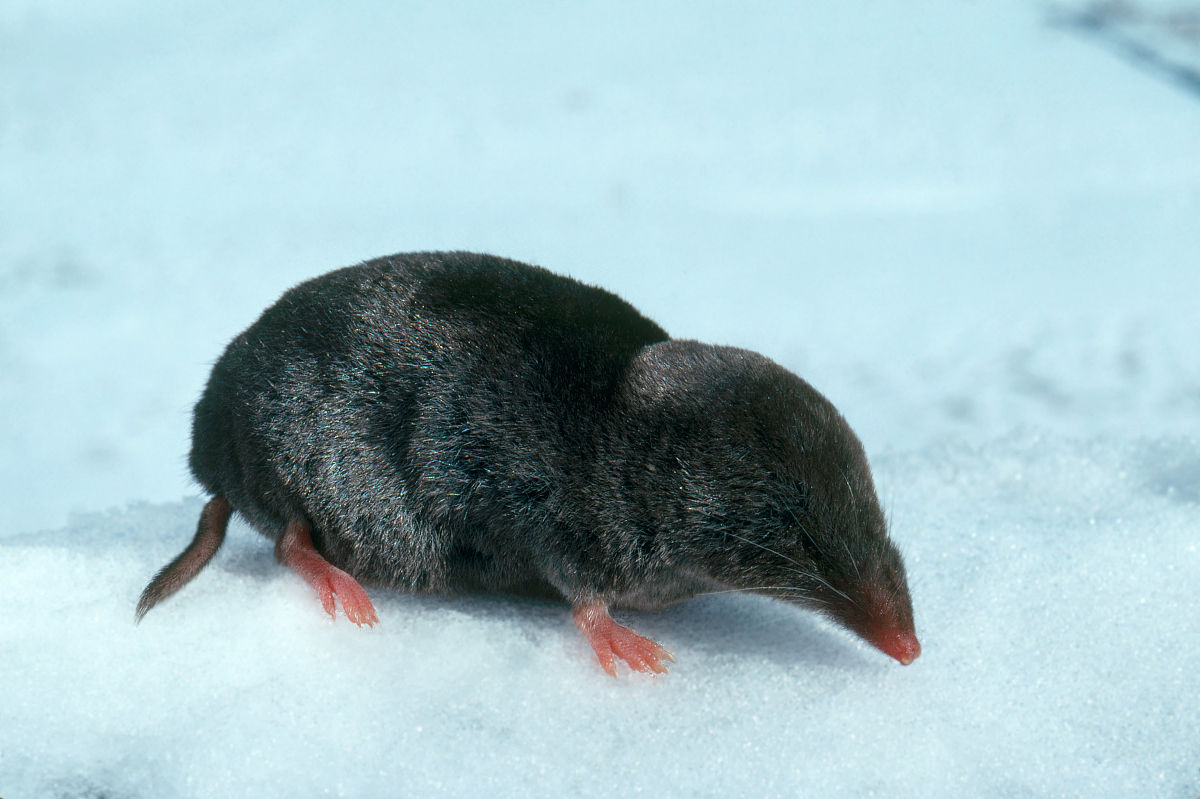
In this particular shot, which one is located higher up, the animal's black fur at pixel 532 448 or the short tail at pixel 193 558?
the animal's black fur at pixel 532 448

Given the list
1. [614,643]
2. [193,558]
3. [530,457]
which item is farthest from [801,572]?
[193,558]

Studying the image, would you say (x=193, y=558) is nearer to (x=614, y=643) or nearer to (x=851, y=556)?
(x=614, y=643)

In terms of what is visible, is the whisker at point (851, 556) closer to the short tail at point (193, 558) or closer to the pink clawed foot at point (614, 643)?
the pink clawed foot at point (614, 643)

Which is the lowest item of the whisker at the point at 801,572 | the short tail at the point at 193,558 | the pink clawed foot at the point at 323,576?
the short tail at the point at 193,558

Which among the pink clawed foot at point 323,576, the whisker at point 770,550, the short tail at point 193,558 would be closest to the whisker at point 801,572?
the whisker at point 770,550

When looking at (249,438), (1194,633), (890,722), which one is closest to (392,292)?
(249,438)

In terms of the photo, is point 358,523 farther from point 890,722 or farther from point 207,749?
point 890,722

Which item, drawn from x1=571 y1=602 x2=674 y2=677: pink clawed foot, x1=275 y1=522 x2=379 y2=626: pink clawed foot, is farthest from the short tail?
x1=571 y1=602 x2=674 y2=677: pink clawed foot

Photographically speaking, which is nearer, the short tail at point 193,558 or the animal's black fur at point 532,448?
the animal's black fur at point 532,448
